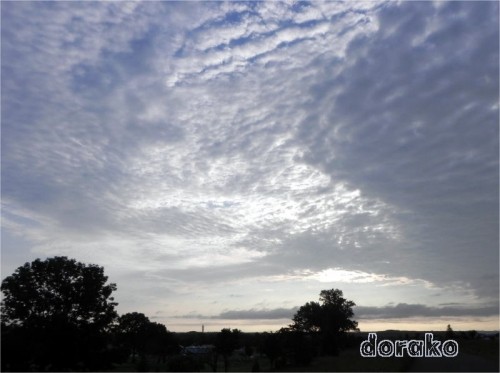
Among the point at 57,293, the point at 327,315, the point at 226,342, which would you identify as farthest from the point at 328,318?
the point at 57,293

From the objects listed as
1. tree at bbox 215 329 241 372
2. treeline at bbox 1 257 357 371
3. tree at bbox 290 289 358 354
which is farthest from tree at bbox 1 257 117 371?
tree at bbox 290 289 358 354

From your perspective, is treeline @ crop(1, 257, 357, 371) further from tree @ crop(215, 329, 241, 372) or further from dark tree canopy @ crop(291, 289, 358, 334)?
dark tree canopy @ crop(291, 289, 358, 334)

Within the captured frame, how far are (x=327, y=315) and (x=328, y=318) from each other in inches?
28.1

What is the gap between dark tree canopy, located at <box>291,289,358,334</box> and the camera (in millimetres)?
102438

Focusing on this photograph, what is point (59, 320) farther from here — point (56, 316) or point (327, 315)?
point (327, 315)

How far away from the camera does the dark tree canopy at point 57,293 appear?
39.8 meters

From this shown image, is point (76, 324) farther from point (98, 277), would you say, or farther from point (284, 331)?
point (284, 331)

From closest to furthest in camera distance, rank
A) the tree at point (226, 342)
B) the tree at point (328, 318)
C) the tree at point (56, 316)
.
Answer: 1. the tree at point (56, 316)
2. the tree at point (226, 342)
3. the tree at point (328, 318)

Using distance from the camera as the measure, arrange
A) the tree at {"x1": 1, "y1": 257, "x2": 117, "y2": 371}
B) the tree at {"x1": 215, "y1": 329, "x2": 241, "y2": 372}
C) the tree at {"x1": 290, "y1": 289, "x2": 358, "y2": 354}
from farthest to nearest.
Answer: the tree at {"x1": 290, "y1": 289, "x2": 358, "y2": 354} < the tree at {"x1": 215, "y1": 329, "x2": 241, "y2": 372} < the tree at {"x1": 1, "y1": 257, "x2": 117, "y2": 371}

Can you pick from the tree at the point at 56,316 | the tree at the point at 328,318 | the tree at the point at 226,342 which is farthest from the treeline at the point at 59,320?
the tree at the point at 328,318

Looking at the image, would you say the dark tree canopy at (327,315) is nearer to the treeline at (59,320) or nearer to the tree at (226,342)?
the tree at (226,342)

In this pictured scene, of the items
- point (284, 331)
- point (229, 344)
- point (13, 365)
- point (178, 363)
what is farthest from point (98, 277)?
point (284, 331)

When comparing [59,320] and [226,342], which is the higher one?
[59,320]

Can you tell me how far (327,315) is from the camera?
103m
